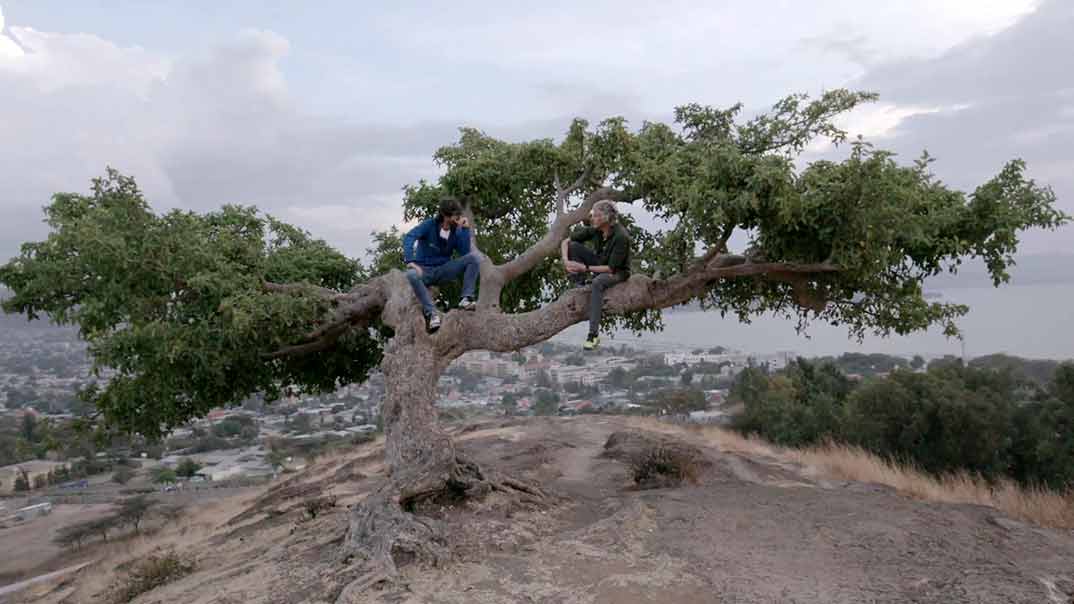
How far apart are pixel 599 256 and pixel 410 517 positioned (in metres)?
3.83

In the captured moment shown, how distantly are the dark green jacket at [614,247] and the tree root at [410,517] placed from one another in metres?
2.88

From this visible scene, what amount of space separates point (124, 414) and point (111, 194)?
2.83 m

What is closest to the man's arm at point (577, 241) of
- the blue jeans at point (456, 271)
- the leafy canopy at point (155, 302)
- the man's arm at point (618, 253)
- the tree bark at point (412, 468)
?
the man's arm at point (618, 253)

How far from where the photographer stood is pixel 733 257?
9312mm

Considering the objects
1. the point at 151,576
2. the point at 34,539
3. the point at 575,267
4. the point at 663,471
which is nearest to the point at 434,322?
the point at 575,267

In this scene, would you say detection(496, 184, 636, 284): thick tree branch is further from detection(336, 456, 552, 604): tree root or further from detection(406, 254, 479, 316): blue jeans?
detection(336, 456, 552, 604): tree root

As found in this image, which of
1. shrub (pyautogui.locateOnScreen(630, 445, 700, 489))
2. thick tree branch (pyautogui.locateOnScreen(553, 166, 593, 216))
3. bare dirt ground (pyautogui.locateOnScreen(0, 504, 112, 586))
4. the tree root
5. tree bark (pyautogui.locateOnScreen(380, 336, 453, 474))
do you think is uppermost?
thick tree branch (pyautogui.locateOnScreen(553, 166, 593, 216))

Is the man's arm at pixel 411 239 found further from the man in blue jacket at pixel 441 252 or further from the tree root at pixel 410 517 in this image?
the tree root at pixel 410 517

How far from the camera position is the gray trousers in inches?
318

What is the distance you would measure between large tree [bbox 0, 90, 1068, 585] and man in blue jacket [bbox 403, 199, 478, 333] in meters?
0.39

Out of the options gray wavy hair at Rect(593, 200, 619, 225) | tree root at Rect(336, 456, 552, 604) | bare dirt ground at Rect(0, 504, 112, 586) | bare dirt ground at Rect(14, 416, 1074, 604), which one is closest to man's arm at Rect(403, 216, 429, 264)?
gray wavy hair at Rect(593, 200, 619, 225)

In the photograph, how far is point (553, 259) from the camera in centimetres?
1076

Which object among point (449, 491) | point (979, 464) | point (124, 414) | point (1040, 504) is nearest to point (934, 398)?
point (979, 464)

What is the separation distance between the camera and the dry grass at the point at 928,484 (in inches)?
339
